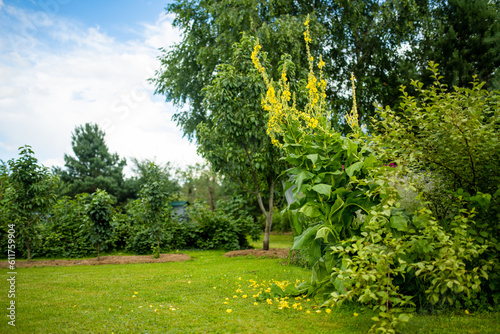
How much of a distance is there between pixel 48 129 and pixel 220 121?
3903 mm

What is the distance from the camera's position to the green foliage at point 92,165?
21.5 meters

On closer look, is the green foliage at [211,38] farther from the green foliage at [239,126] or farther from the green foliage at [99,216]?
the green foliage at [99,216]

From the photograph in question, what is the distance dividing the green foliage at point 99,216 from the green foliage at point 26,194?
110 centimetres

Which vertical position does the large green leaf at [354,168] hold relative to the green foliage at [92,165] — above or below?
below

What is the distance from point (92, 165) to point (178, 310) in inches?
848

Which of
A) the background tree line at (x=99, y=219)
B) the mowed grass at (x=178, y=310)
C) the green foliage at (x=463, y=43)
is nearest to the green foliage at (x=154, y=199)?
the background tree line at (x=99, y=219)

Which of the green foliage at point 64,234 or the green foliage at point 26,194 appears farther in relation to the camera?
the green foliage at point 64,234

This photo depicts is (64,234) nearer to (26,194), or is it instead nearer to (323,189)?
(26,194)

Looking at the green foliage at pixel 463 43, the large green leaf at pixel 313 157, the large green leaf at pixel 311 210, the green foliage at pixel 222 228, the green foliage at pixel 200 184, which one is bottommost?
the green foliage at pixel 222 228

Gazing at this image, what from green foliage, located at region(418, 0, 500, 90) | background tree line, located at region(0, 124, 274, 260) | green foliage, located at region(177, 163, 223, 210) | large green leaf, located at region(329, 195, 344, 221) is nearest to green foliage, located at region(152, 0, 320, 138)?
background tree line, located at region(0, 124, 274, 260)

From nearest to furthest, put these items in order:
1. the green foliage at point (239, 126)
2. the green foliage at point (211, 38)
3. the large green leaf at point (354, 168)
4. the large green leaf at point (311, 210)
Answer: the large green leaf at point (354, 168)
the large green leaf at point (311, 210)
the green foliage at point (239, 126)
the green foliage at point (211, 38)

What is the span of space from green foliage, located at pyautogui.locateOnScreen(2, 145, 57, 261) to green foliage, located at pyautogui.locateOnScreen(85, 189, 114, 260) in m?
1.10

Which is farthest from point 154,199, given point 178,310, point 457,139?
point 457,139

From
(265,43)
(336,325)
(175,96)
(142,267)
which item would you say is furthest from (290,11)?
(336,325)
